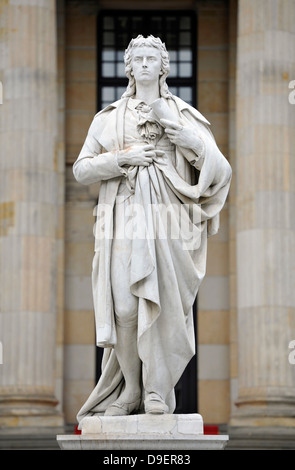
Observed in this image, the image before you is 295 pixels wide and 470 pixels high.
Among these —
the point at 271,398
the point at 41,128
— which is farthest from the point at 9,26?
the point at 271,398

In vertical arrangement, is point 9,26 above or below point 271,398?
above

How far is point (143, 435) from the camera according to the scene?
42.6 ft

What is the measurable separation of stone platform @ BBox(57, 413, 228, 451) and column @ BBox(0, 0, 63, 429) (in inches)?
848

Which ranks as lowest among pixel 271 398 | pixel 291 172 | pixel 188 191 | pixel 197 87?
pixel 271 398

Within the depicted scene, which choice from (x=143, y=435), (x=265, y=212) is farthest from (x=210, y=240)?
(x=143, y=435)

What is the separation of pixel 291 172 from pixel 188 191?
73.2ft

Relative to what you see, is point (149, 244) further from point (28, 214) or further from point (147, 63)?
point (28, 214)

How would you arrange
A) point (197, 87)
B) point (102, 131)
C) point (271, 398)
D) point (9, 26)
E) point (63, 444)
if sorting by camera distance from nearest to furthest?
point (63, 444), point (102, 131), point (271, 398), point (9, 26), point (197, 87)

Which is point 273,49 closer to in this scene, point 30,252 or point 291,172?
point 291,172

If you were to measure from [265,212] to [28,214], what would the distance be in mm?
5657

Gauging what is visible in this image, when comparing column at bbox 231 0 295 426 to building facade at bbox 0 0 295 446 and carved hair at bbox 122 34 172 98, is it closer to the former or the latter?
building facade at bbox 0 0 295 446

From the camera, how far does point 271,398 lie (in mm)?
34594

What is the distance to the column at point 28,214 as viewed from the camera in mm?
35031

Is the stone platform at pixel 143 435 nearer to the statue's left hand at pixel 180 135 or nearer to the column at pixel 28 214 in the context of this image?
the statue's left hand at pixel 180 135
